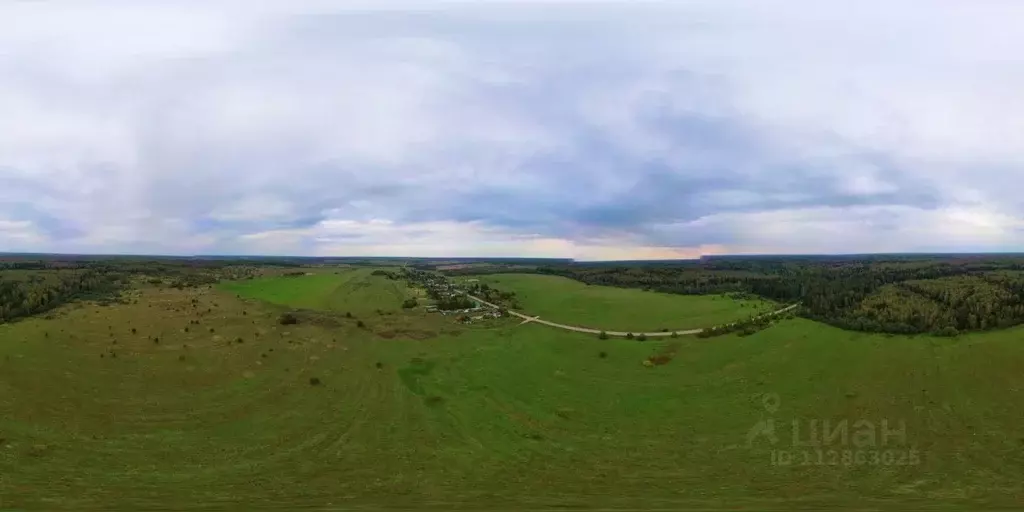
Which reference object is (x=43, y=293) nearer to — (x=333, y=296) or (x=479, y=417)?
(x=333, y=296)

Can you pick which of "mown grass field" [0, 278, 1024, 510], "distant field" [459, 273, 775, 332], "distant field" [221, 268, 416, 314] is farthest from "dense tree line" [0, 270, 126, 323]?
"distant field" [459, 273, 775, 332]

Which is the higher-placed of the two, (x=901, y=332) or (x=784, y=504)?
(x=901, y=332)

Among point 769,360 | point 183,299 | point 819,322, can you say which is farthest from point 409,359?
point 183,299

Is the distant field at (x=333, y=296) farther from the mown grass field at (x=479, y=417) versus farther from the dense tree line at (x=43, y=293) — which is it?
the mown grass field at (x=479, y=417)

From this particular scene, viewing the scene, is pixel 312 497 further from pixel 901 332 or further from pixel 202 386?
pixel 901 332

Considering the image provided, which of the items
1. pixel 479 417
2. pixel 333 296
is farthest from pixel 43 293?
pixel 479 417

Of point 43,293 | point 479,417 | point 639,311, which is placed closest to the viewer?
point 479,417

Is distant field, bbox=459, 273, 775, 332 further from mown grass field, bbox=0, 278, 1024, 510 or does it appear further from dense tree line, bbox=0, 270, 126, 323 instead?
dense tree line, bbox=0, 270, 126, 323

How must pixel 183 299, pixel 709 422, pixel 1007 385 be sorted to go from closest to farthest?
1. pixel 709 422
2. pixel 1007 385
3. pixel 183 299

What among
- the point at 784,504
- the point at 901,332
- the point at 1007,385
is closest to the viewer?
the point at 784,504
